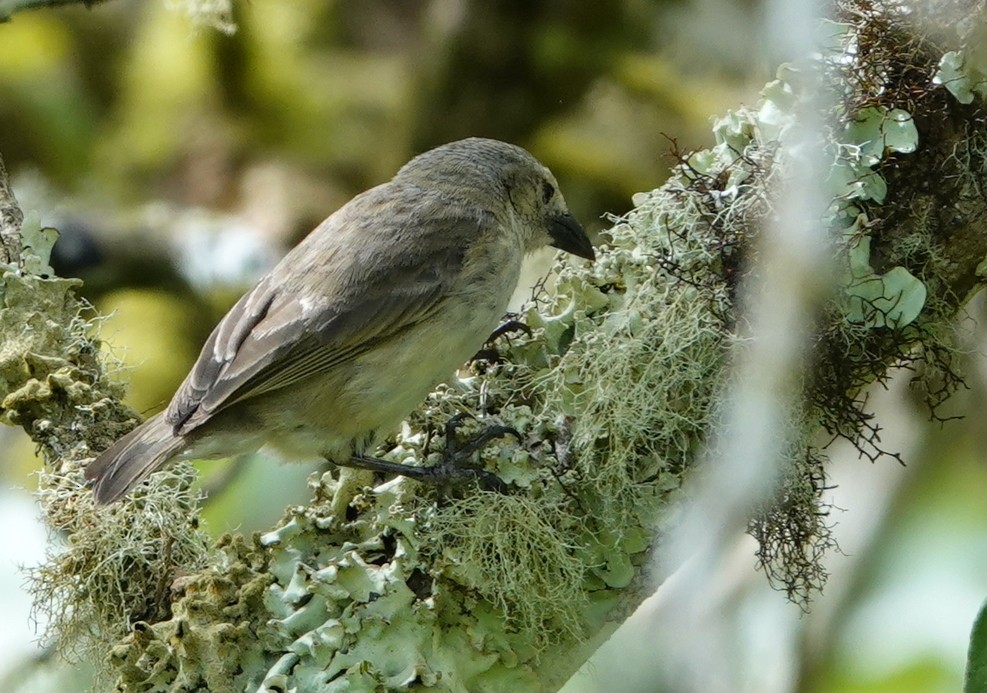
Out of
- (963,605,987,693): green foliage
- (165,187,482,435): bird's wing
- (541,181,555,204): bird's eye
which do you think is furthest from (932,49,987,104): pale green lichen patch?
(541,181,555,204): bird's eye

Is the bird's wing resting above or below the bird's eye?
above

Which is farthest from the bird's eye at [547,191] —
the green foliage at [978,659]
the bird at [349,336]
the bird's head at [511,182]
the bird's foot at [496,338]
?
the green foliage at [978,659]

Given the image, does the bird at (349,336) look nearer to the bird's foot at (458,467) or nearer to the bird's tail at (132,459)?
the bird's tail at (132,459)

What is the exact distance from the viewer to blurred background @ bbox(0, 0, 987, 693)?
15.8 feet

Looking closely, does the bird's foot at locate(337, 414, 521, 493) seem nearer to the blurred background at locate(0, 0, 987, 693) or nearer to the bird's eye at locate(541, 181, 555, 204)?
the blurred background at locate(0, 0, 987, 693)

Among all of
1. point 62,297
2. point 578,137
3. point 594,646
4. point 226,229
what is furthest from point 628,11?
point 594,646

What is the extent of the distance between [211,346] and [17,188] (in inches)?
83.7

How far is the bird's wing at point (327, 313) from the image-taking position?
3.63 metres

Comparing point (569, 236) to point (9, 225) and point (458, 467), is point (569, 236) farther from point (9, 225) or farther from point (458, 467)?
point (9, 225)

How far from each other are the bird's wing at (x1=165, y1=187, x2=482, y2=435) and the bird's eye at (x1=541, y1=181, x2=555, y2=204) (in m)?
0.47

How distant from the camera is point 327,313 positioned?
3697 mm

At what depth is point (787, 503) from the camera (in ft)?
9.82

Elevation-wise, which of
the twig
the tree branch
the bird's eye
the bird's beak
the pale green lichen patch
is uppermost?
the tree branch

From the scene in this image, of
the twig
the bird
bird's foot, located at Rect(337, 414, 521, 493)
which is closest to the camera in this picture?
bird's foot, located at Rect(337, 414, 521, 493)
